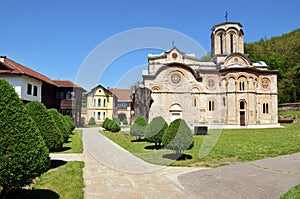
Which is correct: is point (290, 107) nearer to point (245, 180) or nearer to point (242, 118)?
point (242, 118)

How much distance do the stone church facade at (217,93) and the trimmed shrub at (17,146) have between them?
27.9 m

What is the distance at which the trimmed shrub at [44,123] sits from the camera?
775 cm

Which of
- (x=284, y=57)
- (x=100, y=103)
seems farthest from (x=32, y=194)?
(x=284, y=57)

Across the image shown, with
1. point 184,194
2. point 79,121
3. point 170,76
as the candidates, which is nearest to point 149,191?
point 184,194

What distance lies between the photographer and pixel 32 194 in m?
5.32

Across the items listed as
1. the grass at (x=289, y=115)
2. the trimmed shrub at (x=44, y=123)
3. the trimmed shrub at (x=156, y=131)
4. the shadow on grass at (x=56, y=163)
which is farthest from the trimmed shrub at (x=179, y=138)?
the grass at (x=289, y=115)

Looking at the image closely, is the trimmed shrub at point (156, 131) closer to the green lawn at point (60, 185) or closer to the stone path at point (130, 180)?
the stone path at point (130, 180)

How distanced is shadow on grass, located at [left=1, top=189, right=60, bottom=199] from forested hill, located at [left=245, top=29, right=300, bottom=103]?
168 ft

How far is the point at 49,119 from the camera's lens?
321 inches

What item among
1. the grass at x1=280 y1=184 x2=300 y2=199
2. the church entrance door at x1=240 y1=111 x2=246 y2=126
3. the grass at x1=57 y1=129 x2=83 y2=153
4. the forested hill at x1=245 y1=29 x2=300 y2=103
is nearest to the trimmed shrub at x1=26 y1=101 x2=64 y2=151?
the grass at x1=57 y1=129 x2=83 y2=153

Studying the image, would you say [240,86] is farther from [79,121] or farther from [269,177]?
[269,177]

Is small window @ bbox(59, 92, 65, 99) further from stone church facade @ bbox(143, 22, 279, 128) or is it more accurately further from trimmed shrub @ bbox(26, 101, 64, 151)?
trimmed shrub @ bbox(26, 101, 64, 151)

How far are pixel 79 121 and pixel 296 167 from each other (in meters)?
32.9

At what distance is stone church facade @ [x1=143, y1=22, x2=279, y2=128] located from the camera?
3164cm
